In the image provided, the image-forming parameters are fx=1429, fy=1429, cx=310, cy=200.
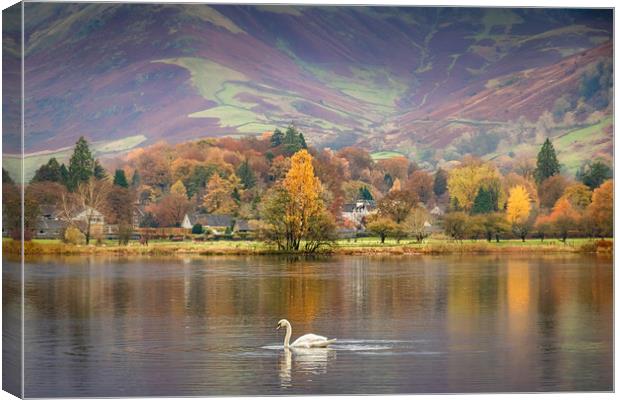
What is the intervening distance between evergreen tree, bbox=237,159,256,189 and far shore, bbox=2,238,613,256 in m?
3.49

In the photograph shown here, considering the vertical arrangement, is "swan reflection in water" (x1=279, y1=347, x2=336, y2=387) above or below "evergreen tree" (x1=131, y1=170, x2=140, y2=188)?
below

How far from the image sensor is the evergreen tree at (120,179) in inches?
1411

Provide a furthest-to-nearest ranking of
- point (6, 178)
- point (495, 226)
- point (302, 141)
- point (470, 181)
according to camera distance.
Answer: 1. point (302, 141)
2. point (470, 181)
3. point (495, 226)
4. point (6, 178)

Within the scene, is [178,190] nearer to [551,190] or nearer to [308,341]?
[551,190]

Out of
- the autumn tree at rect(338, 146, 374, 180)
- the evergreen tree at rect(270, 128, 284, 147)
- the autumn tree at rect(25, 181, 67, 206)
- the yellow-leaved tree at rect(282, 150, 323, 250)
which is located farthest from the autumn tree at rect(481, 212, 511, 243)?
the autumn tree at rect(25, 181, 67, 206)

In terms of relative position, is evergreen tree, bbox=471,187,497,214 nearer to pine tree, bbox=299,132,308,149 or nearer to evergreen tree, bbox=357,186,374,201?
evergreen tree, bbox=357,186,374,201

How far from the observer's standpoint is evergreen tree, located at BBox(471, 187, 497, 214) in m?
32.8

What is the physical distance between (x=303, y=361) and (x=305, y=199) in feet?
58.4

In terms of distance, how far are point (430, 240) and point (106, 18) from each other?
968cm

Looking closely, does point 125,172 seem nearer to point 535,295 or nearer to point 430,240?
point 430,240

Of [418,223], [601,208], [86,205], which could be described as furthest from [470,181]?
[86,205]

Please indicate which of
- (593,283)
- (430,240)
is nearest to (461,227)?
(430,240)

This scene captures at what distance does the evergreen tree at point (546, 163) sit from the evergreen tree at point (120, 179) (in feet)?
34.1

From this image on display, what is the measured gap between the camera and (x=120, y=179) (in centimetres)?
3603
